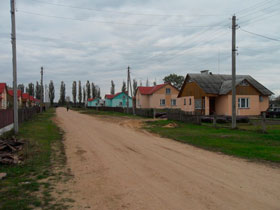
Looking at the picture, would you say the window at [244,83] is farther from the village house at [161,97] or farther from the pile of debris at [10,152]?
the pile of debris at [10,152]

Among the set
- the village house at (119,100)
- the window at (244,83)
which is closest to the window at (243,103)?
the window at (244,83)

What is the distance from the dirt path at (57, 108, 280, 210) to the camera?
509 centimetres

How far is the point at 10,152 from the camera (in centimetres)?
984

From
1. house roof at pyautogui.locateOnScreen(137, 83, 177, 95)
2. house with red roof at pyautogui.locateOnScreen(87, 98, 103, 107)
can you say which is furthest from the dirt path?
house with red roof at pyautogui.locateOnScreen(87, 98, 103, 107)

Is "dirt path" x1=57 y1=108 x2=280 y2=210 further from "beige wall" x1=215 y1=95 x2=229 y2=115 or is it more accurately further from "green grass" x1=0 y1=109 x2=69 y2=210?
"beige wall" x1=215 y1=95 x2=229 y2=115

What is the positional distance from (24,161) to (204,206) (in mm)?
6327

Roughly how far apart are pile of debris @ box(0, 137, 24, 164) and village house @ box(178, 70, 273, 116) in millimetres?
25342

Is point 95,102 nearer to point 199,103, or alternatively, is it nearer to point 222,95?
point 199,103

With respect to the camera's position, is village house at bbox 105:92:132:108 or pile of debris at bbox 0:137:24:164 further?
village house at bbox 105:92:132:108

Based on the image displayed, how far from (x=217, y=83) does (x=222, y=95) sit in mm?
2912

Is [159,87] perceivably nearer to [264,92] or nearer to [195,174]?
[264,92]

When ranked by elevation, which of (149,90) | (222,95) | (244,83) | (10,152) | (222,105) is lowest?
(10,152)

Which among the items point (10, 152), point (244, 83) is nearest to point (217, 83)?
point (244, 83)

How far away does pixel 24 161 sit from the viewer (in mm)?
8711
